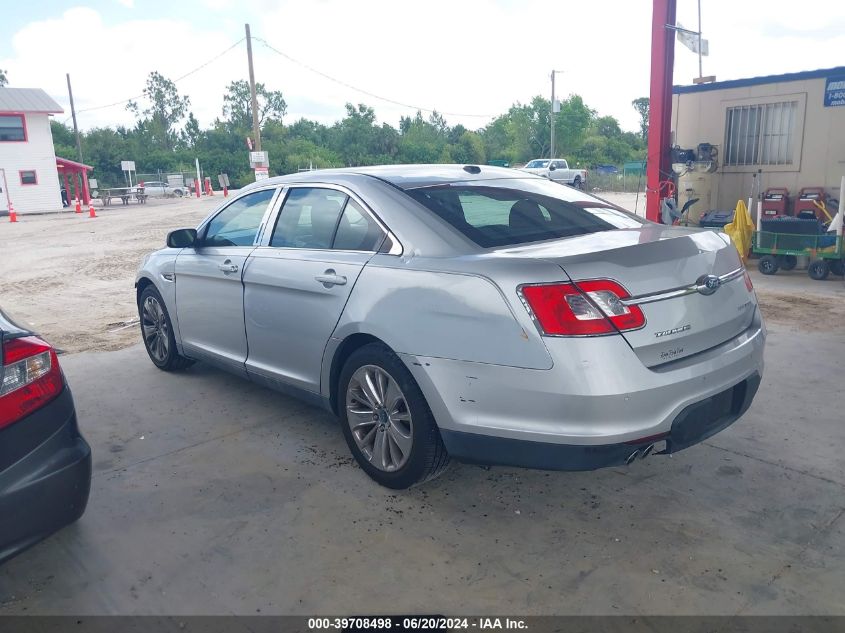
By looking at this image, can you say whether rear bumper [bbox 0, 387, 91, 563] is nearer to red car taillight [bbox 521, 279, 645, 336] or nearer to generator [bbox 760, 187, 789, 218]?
red car taillight [bbox 521, 279, 645, 336]

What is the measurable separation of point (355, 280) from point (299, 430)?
1350mm

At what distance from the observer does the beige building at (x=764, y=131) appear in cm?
1087

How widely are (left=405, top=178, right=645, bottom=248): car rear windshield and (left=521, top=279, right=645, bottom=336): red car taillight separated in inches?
21.9

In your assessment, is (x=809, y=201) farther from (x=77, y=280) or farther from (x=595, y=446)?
(x=77, y=280)

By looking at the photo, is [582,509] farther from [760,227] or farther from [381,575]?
[760,227]

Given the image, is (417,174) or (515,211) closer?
(515,211)

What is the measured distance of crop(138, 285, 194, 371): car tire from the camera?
548 cm

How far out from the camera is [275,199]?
4441 mm

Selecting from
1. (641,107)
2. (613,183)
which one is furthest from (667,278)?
(641,107)

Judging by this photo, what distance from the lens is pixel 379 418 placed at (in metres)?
3.53

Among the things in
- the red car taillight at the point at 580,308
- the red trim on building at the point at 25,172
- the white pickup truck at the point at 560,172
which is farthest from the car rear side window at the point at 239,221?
the red trim on building at the point at 25,172

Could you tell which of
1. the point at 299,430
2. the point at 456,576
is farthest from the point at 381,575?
the point at 299,430

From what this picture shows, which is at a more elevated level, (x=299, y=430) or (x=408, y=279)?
(x=408, y=279)

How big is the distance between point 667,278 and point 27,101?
144ft
